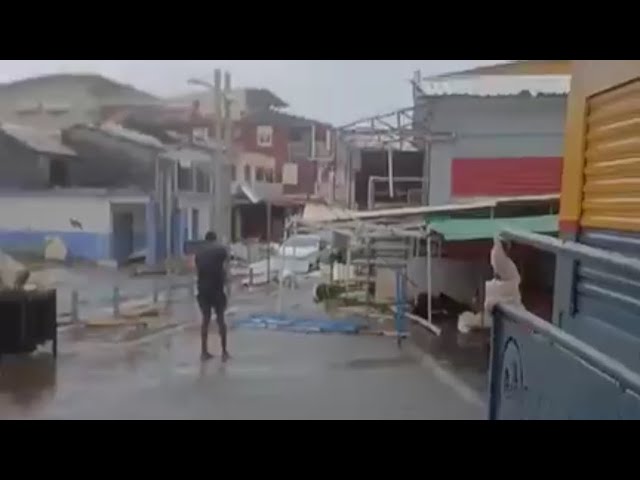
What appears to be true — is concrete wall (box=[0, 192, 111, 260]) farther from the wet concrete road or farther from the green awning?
the green awning

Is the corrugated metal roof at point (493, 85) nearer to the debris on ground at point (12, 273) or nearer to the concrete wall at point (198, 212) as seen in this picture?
the concrete wall at point (198, 212)

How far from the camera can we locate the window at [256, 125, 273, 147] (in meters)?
2.43

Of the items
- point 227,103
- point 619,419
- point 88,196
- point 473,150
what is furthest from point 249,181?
point 619,419

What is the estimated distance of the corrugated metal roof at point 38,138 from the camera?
2276 millimetres

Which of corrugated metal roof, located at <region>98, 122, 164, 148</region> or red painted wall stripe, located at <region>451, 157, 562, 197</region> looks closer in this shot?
corrugated metal roof, located at <region>98, 122, 164, 148</region>

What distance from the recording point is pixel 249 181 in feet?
8.12

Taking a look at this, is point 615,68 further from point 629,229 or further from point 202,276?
point 202,276

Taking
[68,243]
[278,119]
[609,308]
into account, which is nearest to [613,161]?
[609,308]

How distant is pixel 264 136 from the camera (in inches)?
97.3

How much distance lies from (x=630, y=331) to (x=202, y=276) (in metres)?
1.50

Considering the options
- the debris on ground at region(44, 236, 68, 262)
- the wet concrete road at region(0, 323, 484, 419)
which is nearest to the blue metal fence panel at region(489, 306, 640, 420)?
the wet concrete road at region(0, 323, 484, 419)

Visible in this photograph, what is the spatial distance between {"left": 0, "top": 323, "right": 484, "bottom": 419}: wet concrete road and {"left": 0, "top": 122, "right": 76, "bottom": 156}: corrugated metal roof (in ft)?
2.07

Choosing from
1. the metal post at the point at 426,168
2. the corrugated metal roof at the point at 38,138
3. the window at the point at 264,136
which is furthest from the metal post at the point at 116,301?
the metal post at the point at 426,168

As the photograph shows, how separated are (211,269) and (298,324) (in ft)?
1.30
